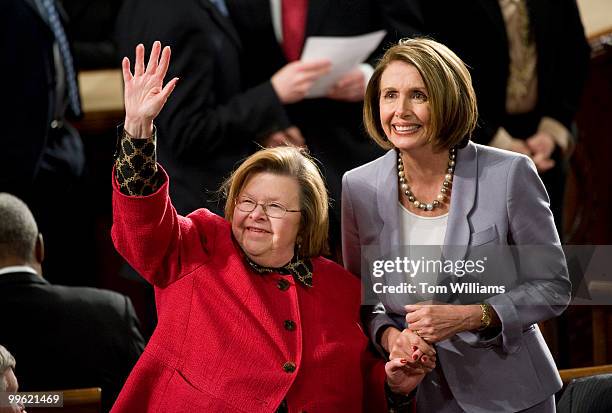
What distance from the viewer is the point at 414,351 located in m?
2.33

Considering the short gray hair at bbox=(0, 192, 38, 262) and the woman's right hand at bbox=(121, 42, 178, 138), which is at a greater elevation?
the woman's right hand at bbox=(121, 42, 178, 138)

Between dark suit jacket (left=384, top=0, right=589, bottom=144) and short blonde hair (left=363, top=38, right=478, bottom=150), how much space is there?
1534 mm

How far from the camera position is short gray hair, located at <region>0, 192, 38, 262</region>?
3176 mm

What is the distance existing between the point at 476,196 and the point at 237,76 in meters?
1.60

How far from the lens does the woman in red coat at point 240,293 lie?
2.24 meters

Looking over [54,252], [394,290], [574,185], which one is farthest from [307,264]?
[574,185]

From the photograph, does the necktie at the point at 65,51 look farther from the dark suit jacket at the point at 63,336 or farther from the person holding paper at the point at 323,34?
the dark suit jacket at the point at 63,336

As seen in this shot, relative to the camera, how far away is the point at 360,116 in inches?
157

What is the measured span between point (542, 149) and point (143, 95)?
7.29 feet

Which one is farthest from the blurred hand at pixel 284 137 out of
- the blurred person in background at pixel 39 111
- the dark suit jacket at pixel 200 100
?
the blurred person in background at pixel 39 111

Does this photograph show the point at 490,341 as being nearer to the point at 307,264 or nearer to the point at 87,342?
the point at 307,264

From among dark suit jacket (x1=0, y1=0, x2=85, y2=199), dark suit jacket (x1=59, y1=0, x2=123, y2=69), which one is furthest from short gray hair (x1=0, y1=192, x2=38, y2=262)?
dark suit jacket (x1=59, y1=0, x2=123, y2=69)

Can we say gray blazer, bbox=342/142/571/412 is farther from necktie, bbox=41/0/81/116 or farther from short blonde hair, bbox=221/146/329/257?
necktie, bbox=41/0/81/116

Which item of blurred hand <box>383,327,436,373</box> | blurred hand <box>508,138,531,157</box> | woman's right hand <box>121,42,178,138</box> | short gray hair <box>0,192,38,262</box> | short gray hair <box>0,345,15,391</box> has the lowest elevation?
blurred hand <box>508,138,531,157</box>
